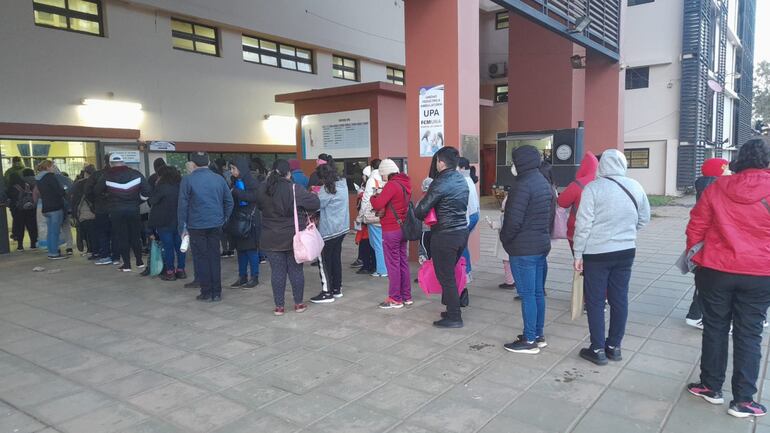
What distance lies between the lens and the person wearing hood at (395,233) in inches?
206

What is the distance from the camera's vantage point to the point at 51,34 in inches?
412

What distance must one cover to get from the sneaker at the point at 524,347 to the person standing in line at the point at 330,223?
91.1 inches

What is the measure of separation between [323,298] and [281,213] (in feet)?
4.01

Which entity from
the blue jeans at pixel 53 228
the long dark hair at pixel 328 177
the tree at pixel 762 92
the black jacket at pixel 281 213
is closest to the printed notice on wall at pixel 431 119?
the long dark hair at pixel 328 177

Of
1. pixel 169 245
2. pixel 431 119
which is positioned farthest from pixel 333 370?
pixel 431 119

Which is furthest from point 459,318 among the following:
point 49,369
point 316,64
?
point 316,64

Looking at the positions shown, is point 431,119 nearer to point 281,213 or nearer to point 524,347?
point 281,213

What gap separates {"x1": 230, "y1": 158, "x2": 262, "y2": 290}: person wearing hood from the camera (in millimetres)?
6410

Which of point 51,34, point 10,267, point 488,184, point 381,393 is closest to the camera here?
point 381,393

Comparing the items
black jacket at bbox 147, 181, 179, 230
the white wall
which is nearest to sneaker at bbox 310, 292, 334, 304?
black jacket at bbox 147, 181, 179, 230

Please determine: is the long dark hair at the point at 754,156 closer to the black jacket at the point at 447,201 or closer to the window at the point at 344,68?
the black jacket at the point at 447,201

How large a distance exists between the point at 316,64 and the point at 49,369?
14136mm

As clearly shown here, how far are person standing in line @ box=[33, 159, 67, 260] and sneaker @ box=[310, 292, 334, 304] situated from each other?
5.78m

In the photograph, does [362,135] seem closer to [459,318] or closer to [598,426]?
[459,318]
